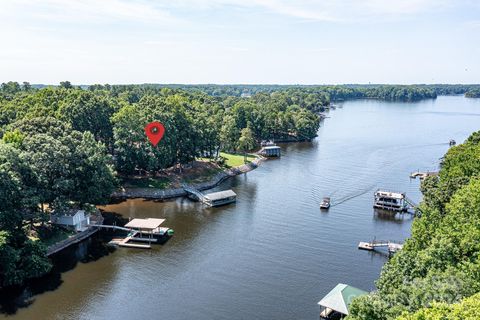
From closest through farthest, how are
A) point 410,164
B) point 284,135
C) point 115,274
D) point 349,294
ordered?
point 349,294, point 115,274, point 410,164, point 284,135

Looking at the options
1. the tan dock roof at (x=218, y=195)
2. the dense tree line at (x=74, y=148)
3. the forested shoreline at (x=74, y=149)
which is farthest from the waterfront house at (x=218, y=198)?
the forested shoreline at (x=74, y=149)

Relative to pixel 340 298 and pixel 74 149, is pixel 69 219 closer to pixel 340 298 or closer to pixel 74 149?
pixel 74 149

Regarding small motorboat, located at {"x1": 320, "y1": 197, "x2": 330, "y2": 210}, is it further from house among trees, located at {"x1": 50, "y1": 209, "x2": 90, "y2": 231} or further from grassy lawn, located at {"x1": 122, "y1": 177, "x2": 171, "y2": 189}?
house among trees, located at {"x1": 50, "y1": 209, "x2": 90, "y2": 231}

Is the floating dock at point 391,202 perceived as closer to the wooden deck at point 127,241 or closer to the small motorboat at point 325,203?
the small motorboat at point 325,203

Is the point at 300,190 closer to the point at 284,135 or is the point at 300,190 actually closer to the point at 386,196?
the point at 386,196

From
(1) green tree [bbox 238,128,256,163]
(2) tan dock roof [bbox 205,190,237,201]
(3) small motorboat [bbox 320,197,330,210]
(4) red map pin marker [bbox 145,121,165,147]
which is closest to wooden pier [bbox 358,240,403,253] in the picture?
(3) small motorboat [bbox 320,197,330,210]

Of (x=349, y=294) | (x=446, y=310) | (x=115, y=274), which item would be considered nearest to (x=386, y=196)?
(x=349, y=294)

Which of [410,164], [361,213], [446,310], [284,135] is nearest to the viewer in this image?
[446,310]
